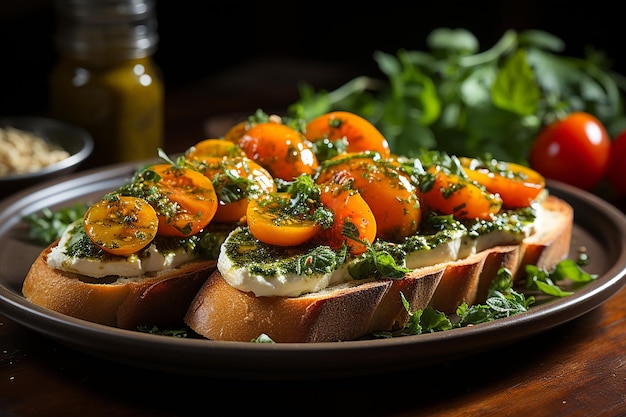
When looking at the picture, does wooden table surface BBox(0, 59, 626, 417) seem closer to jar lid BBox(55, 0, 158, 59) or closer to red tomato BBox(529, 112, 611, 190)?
red tomato BBox(529, 112, 611, 190)

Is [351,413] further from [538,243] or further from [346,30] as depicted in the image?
[346,30]

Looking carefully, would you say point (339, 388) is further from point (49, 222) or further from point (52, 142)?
point (52, 142)

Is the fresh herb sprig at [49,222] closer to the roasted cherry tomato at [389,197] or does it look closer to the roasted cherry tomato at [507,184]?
the roasted cherry tomato at [389,197]

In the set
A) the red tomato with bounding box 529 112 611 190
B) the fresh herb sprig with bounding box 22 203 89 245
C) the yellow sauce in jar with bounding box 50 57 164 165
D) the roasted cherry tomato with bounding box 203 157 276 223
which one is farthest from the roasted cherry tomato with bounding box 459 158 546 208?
the yellow sauce in jar with bounding box 50 57 164 165

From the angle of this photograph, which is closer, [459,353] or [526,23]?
[459,353]

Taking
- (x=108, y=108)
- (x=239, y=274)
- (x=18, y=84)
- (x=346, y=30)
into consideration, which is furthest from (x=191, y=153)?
(x=346, y=30)

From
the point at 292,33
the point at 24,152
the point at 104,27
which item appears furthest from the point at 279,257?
the point at 292,33

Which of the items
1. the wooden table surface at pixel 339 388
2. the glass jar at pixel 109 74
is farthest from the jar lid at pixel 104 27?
the wooden table surface at pixel 339 388
